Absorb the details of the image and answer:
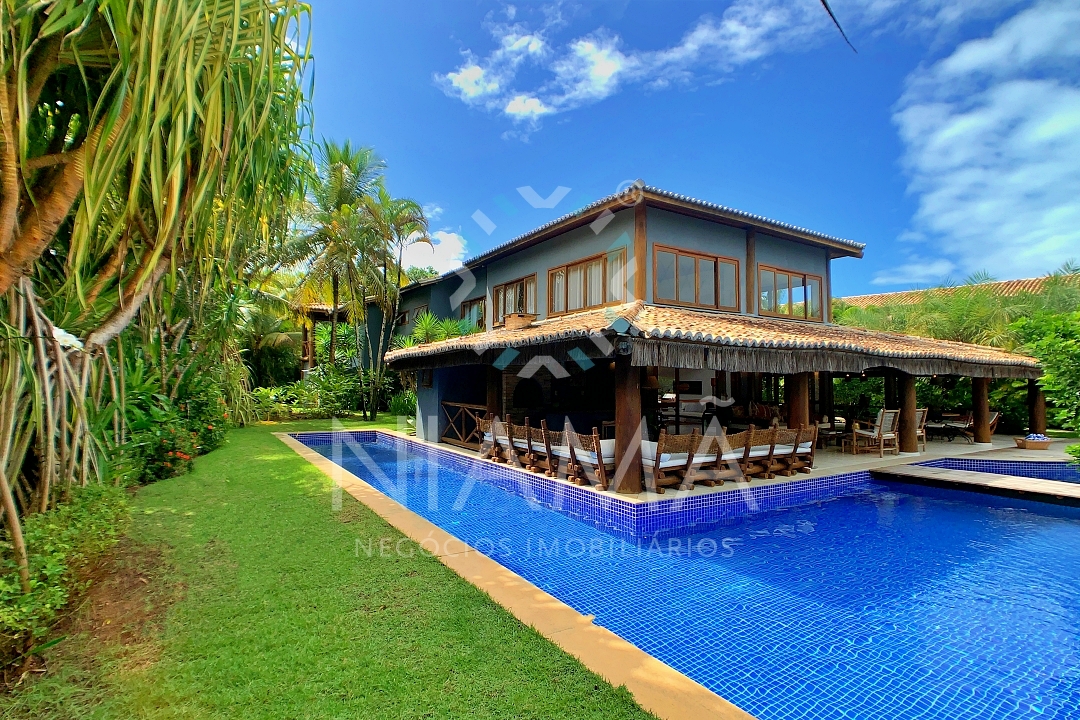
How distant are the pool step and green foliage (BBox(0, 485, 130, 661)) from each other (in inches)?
502

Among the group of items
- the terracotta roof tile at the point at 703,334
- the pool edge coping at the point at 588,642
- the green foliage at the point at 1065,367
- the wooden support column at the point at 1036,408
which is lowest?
the pool edge coping at the point at 588,642

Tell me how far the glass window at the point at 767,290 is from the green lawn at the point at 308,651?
1204 centimetres

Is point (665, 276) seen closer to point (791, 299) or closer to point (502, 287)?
point (791, 299)

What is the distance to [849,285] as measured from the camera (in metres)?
45.8

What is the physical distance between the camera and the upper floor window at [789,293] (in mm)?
14023

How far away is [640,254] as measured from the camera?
1151 cm

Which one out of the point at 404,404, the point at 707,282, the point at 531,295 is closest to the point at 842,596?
the point at 707,282

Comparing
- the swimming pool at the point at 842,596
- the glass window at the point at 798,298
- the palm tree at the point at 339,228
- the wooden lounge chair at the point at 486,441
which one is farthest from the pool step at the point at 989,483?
the palm tree at the point at 339,228

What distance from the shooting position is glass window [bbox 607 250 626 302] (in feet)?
39.2

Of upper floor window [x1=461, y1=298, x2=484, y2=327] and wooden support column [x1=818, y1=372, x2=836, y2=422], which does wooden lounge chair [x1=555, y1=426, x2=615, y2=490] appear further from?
wooden support column [x1=818, y1=372, x2=836, y2=422]

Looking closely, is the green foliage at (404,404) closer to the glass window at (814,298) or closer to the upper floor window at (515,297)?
the upper floor window at (515,297)

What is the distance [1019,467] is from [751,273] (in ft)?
24.4

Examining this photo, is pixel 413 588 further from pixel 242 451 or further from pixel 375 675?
pixel 242 451

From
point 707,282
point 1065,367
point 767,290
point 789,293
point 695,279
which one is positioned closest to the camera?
point 1065,367
